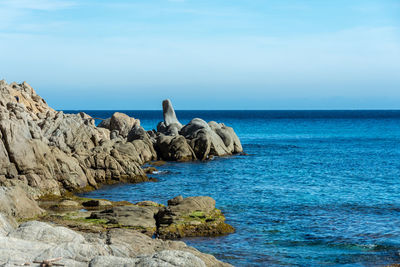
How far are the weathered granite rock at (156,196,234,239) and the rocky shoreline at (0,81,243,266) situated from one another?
5 cm

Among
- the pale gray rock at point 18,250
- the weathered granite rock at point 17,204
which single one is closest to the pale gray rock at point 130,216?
the weathered granite rock at point 17,204

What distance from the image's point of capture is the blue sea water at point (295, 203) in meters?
19.4

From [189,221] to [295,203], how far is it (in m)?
10.1

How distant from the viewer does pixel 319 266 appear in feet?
58.5

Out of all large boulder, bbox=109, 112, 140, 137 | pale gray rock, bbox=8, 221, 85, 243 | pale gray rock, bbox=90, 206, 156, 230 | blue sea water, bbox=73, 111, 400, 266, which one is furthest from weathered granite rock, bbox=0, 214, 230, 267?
large boulder, bbox=109, 112, 140, 137

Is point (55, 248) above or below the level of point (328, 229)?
above

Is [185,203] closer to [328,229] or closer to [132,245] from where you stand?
[328,229]

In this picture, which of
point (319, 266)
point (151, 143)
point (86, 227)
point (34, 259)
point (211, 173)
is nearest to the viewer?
point (34, 259)

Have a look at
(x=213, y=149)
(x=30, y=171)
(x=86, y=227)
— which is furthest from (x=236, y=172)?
(x=86, y=227)

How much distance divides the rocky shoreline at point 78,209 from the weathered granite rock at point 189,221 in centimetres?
5

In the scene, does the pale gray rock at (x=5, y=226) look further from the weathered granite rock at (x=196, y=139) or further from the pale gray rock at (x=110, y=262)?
the weathered granite rock at (x=196, y=139)

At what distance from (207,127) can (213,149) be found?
10.3 ft

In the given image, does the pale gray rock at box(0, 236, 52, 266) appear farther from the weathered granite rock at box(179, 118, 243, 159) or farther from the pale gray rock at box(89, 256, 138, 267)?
the weathered granite rock at box(179, 118, 243, 159)

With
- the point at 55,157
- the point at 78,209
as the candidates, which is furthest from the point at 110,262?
the point at 55,157
